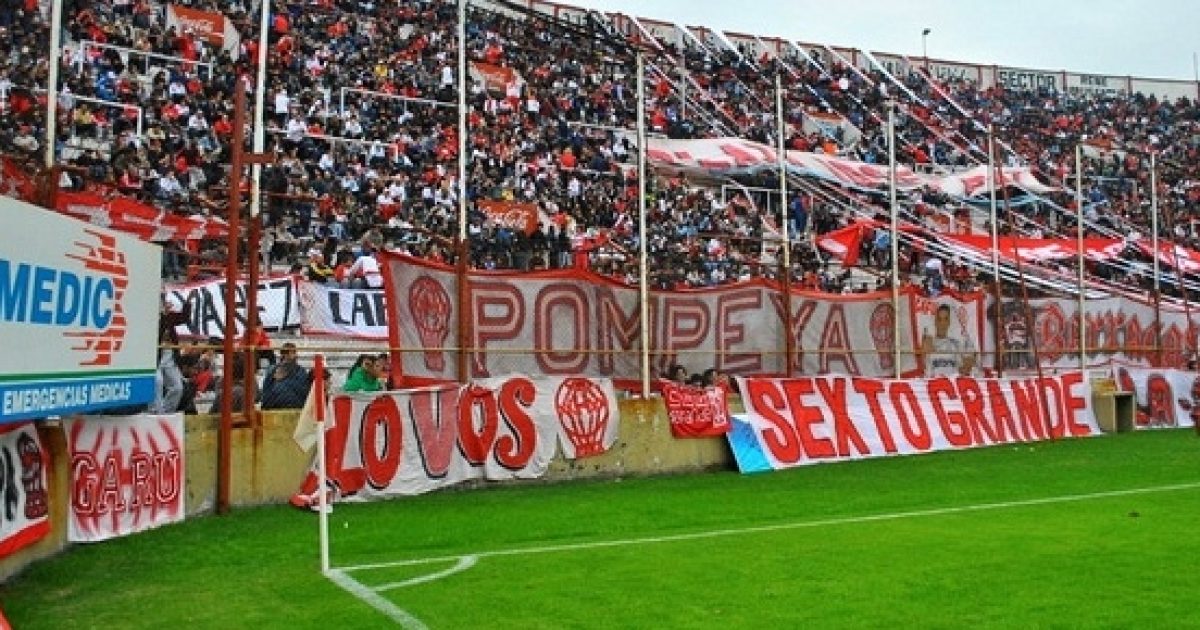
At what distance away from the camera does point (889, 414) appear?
2067 cm

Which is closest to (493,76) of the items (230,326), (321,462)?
(230,326)

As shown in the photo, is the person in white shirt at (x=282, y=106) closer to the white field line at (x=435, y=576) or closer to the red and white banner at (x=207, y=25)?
the red and white banner at (x=207, y=25)

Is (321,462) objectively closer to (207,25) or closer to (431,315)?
(431,315)

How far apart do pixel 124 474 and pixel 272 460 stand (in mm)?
2539

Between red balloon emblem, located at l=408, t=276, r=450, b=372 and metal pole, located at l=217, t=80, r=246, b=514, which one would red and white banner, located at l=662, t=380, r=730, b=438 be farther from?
metal pole, located at l=217, t=80, r=246, b=514

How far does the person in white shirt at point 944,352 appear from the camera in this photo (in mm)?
22328

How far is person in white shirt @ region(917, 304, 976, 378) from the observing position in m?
22.3

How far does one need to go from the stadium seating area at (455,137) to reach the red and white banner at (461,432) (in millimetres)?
2653

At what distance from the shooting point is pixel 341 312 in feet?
61.5

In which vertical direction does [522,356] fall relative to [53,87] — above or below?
below

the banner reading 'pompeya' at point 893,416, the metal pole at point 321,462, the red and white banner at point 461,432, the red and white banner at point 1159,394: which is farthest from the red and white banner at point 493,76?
the metal pole at point 321,462

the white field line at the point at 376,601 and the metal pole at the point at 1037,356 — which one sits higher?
the metal pole at the point at 1037,356

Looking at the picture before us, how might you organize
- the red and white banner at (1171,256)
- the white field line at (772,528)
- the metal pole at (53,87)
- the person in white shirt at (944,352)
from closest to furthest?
the white field line at (772,528)
the metal pole at (53,87)
the person in white shirt at (944,352)
the red and white banner at (1171,256)

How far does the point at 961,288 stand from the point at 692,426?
1388 centimetres
